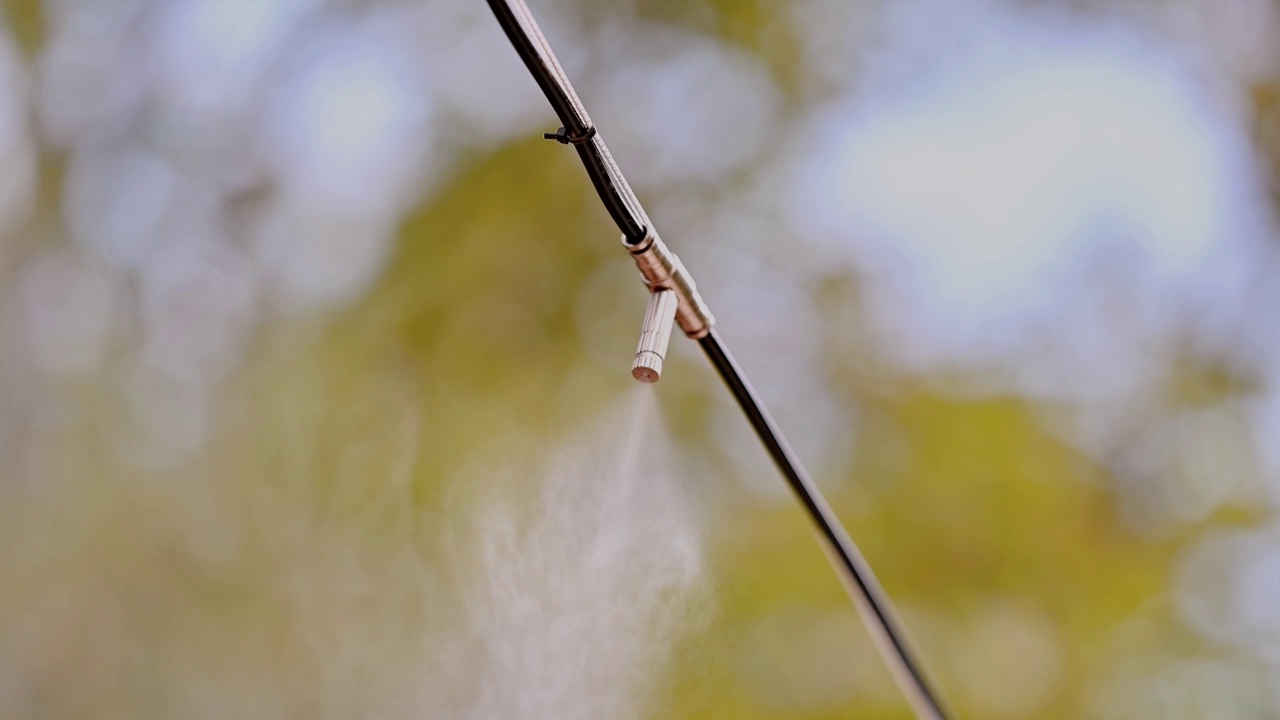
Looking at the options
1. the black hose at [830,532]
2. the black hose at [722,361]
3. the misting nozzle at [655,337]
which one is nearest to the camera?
the black hose at [722,361]

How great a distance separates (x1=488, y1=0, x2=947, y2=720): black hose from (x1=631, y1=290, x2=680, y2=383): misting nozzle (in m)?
0.05

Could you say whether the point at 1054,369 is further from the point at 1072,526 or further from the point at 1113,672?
the point at 1113,672

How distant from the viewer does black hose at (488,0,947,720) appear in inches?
21.5

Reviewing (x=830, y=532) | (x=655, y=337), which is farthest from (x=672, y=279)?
(x=830, y=532)

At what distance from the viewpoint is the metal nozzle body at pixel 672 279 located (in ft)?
2.32

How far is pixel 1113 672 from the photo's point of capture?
7.25ft

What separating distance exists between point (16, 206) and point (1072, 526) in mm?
2669

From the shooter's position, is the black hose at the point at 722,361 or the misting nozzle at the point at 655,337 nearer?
the black hose at the point at 722,361

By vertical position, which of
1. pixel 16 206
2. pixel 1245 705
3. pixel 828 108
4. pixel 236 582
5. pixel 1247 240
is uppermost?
pixel 16 206

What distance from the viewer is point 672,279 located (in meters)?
0.74

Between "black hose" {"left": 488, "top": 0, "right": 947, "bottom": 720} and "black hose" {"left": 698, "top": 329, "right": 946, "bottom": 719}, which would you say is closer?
"black hose" {"left": 488, "top": 0, "right": 947, "bottom": 720}

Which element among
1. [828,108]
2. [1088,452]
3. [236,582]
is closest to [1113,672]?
[1088,452]

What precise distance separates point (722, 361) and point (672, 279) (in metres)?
0.08

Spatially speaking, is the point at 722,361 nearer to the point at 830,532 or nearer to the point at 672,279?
the point at 672,279
